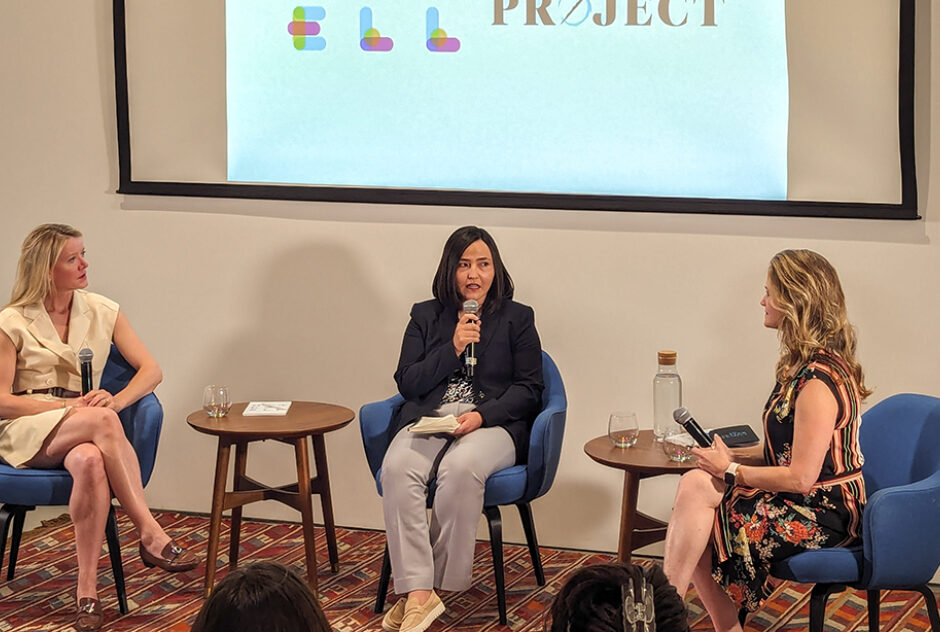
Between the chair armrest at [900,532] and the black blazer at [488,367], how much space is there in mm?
1344

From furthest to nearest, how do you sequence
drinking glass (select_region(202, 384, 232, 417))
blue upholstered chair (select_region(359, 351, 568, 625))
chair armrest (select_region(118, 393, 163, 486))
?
drinking glass (select_region(202, 384, 232, 417)) < chair armrest (select_region(118, 393, 163, 486)) < blue upholstered chair (select_region(359, 351, 568, 625))

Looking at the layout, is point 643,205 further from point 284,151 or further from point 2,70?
point 2,70

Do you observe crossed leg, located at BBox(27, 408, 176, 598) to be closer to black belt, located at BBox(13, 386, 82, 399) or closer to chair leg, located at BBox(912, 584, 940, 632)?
black belt, located at BBox(13, 386, 82, 399)

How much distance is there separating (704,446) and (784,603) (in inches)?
40.1

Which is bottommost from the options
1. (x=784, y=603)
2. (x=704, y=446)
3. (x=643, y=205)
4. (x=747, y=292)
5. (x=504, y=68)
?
(x=784, y=603)

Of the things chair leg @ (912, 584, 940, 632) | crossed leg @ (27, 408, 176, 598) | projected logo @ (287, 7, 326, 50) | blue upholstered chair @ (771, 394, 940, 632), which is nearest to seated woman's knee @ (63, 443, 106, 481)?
crossed leg @ (27, 408, 176, 598)

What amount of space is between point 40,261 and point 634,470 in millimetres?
2258

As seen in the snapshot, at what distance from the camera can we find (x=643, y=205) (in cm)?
439

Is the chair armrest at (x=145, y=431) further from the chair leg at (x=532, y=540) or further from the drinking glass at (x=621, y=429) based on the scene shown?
the drinking glass at (x=621, y=429)

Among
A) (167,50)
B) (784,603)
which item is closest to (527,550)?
(784,603)

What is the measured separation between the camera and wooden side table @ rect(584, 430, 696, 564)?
3576 mm

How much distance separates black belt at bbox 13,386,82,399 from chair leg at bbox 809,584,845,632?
2.69 meters

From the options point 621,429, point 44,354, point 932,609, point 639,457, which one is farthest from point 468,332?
point 932,609

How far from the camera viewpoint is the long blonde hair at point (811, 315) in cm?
313
